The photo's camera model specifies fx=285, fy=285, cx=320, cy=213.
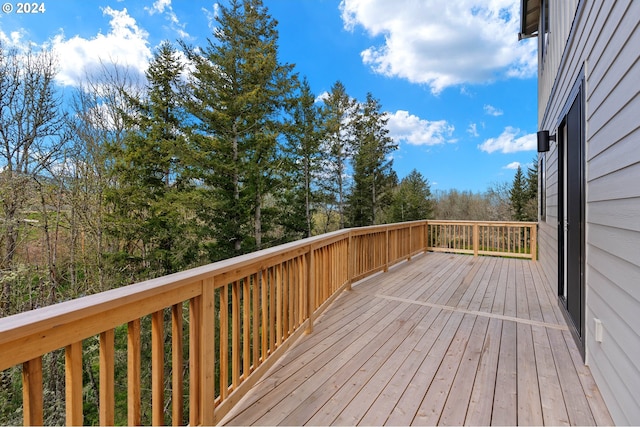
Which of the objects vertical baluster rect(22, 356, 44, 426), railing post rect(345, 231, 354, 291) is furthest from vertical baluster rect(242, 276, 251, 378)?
railing post rect(345, 231, 354, 291)

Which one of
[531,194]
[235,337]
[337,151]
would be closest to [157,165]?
[337,151]

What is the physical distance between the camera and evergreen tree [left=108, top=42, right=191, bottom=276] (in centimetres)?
857

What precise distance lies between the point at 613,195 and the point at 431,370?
1577 millimetres

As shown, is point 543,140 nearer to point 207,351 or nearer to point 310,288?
point 310,288

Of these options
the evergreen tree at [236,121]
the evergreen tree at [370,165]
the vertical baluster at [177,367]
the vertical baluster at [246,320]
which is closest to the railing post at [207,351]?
the vertical baluster at [177,367]

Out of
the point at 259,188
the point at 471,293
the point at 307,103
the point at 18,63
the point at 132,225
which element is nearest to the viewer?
the point at 471,293

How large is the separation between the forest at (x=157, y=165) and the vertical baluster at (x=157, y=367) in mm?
5325

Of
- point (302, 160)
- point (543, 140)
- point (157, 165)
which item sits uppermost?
point (302, 160)

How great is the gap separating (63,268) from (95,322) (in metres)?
8.00

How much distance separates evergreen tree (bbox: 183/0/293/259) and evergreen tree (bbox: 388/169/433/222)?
793cm

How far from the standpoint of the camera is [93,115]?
25.2 ft

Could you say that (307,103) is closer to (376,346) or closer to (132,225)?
(132,225)

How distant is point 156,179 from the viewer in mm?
9336

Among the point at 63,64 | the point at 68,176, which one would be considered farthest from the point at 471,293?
the point at 63,64
